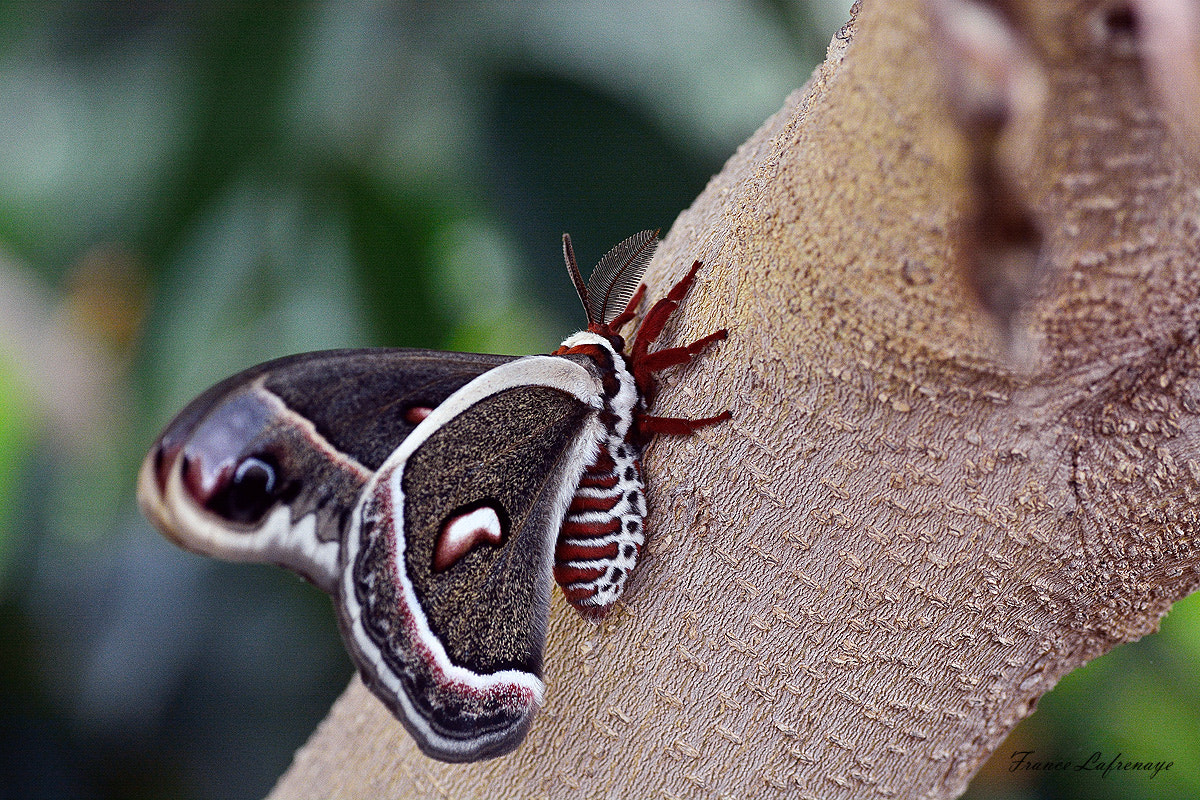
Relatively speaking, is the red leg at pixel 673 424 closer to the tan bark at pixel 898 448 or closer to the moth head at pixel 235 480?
the tan bark at pixel 898 448

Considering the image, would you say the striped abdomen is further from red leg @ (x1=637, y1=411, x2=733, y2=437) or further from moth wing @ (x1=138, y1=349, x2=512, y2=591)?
moth wing @ (x1=138, y1=349, x2=512, y2=591)

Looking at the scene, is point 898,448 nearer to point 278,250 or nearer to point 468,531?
point 468,531

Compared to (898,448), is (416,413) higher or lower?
lower

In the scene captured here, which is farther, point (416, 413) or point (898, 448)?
point (416, 413)

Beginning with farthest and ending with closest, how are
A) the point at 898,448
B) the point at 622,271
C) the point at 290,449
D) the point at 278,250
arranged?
1. the point at 278,250
2. the point at 622,271
3. the point at 290,449
4. the point at 898,448

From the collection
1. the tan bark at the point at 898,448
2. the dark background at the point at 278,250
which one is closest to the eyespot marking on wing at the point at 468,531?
the tan bark at the point at 898,448

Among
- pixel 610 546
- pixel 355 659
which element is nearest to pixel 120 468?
pixel 355 659

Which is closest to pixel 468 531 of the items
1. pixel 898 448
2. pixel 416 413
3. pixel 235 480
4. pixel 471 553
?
pixel 471 553
